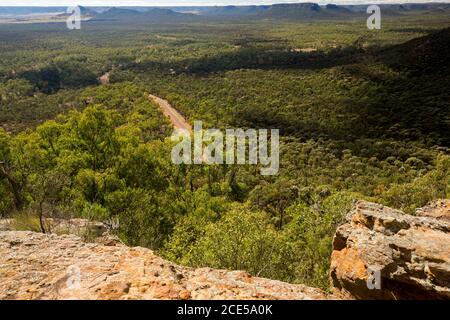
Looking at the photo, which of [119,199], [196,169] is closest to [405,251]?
[119,199]

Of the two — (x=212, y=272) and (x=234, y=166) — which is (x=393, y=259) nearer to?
(x=212, y=272)

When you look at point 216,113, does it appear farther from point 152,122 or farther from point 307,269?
point 307,269

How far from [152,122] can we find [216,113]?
22.3 m

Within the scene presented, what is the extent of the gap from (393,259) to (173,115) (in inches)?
3386

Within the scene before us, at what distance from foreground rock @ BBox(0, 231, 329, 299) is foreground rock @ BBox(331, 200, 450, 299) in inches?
63.6

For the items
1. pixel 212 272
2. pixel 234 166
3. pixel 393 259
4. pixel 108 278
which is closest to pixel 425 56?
pixel 234 166

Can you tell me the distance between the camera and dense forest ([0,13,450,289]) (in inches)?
902

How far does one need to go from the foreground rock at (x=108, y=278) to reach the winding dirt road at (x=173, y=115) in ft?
233

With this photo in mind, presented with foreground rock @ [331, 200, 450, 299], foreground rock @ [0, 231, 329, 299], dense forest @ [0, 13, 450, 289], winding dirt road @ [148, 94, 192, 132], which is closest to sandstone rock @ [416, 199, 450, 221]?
foreground rock @ [331, 200, 450, 299]

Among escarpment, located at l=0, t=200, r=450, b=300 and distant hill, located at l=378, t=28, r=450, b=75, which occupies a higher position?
distant hill, located at l=378, t=28, r=450, b=75

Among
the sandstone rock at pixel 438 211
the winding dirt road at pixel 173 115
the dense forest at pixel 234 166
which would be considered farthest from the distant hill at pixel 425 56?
the sandstone rock at pixel 438 211

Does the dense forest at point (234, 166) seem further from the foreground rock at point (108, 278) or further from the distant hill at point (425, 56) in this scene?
the foreground rock at point (108, 278)

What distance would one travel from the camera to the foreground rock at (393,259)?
1057cm

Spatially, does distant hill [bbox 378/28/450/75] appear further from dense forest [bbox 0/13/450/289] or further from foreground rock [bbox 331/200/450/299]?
foreground rock [bbox 331/200/450/299]
